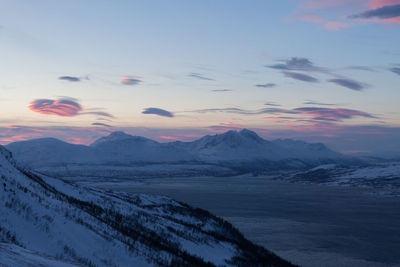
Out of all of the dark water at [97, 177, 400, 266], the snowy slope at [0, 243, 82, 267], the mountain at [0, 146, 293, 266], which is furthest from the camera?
the dark water at [97, 177, 400, 266]

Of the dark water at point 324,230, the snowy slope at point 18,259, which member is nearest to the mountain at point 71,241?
the snowy slope at point 18,259

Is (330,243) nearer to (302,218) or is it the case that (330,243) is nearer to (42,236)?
(302,218)

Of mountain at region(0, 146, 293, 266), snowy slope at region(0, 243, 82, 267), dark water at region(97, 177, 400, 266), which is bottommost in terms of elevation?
dark water at region(97, 177, 400, 266)

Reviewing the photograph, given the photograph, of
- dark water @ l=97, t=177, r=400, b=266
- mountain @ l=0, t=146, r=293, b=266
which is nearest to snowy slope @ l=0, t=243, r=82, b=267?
mountain @ l=0, t=146, r=293, b=266

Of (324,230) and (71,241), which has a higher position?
(71,241)

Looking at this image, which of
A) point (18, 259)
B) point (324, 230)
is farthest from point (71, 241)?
point (324, 230)

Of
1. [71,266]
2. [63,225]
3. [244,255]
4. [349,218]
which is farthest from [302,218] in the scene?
[71,266]

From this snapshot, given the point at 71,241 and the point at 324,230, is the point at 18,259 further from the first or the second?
the point at 324,230

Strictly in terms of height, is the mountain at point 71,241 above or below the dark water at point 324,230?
above

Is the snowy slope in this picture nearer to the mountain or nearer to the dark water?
the mountain

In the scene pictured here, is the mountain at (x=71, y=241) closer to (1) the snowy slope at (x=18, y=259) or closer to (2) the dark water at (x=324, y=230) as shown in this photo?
(1) the snowy slope at (x=18, y=259)

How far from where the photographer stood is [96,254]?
21516 mm

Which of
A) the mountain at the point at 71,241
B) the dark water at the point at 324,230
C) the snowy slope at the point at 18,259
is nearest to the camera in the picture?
the snowy slope at the point at 18,259

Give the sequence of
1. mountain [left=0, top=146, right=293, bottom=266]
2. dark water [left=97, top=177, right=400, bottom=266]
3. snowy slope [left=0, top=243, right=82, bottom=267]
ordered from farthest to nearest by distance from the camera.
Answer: dark water [left=97, top=177, right=400, bottom=266], mountain [left=0, top=146, right=293, bottom=266], snowy slope [left=0, top=243, right=82, bottom=267]
